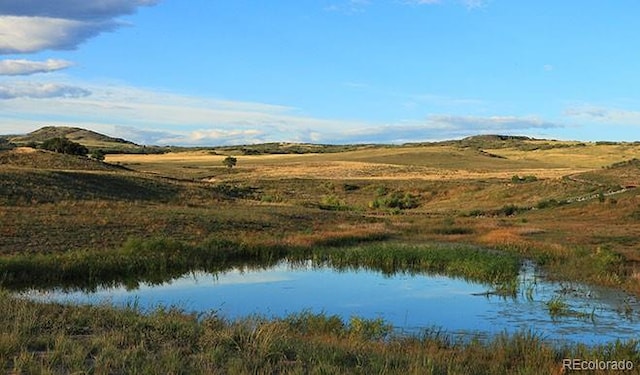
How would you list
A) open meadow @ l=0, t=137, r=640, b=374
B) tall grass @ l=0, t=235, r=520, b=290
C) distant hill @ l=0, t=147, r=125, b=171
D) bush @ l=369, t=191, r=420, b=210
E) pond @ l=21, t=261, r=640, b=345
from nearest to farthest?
open meadow @ l=0, t=137, r=640, b=374, pond @ l=21, t=261, r=640, b=345, tall grass @ l=0, t=235, r=520, b=290, distant hill @ l=0, t=147, r=125, b=171, bush @ l=369, t=191, r=420, b=210

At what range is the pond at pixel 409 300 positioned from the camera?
53.6 ft

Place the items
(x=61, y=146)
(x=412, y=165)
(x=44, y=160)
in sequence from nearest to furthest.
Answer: (x=44, y=160) → (x=61, y=146) → (x=412, y=165)

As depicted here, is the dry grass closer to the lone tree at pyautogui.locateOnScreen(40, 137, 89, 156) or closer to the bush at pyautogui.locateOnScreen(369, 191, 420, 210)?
the bush at pyautogui.locateOnScreen(369, 191, 420, 210)

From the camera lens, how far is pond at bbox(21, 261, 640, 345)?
1633 cm

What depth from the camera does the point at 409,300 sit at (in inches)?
806

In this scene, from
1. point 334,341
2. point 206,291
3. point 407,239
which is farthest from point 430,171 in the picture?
point 334,341

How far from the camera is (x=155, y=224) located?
34.2 metres

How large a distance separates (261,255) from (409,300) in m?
10.4

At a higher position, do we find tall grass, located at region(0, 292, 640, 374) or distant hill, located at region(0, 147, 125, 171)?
distant hill, located at region(0, 147, 125, 171)

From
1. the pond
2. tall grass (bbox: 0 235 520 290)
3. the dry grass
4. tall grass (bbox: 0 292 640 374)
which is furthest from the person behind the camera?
the dry grass

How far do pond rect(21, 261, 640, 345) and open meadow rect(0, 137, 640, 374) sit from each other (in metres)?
1.14

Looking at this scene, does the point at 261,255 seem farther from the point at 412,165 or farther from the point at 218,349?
the point at 412,165

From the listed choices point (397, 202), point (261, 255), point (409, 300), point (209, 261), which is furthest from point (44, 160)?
point (409, 300)

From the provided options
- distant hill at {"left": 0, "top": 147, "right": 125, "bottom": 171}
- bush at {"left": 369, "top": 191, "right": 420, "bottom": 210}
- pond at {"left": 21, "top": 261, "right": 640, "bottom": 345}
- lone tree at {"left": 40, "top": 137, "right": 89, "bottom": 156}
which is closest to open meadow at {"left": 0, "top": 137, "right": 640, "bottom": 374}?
distant hill at {"left": 0, "top": 147, "right": 125, "bottom": 171}
